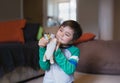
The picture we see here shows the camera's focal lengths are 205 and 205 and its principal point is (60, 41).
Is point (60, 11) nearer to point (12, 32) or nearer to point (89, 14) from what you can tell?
point (89, 14)

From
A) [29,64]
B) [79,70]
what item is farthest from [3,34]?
[79,70]

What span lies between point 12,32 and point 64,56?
1.52m

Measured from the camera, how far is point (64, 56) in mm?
1171

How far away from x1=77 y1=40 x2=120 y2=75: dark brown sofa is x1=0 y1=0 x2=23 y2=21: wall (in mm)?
2430

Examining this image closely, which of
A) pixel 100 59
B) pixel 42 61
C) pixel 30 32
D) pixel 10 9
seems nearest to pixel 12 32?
pixel 30 32

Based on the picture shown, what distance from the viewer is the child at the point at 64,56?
114 centimetres

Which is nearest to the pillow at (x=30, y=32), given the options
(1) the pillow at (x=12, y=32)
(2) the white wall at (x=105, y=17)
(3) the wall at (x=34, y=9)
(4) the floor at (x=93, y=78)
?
(1) the pillow at (x=12, y=32)

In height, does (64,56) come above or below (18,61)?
above

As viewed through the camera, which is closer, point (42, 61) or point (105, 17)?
point (42, 61)

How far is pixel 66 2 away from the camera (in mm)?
6242

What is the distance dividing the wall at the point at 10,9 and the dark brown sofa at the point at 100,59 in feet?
7.97

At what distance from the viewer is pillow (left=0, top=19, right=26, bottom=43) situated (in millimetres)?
2480

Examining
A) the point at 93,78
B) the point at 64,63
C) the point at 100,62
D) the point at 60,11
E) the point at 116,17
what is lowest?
the point at 93,78

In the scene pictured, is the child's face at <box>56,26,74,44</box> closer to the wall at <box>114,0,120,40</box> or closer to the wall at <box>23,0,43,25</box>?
the wall at <box>114,0,120,40</box>
